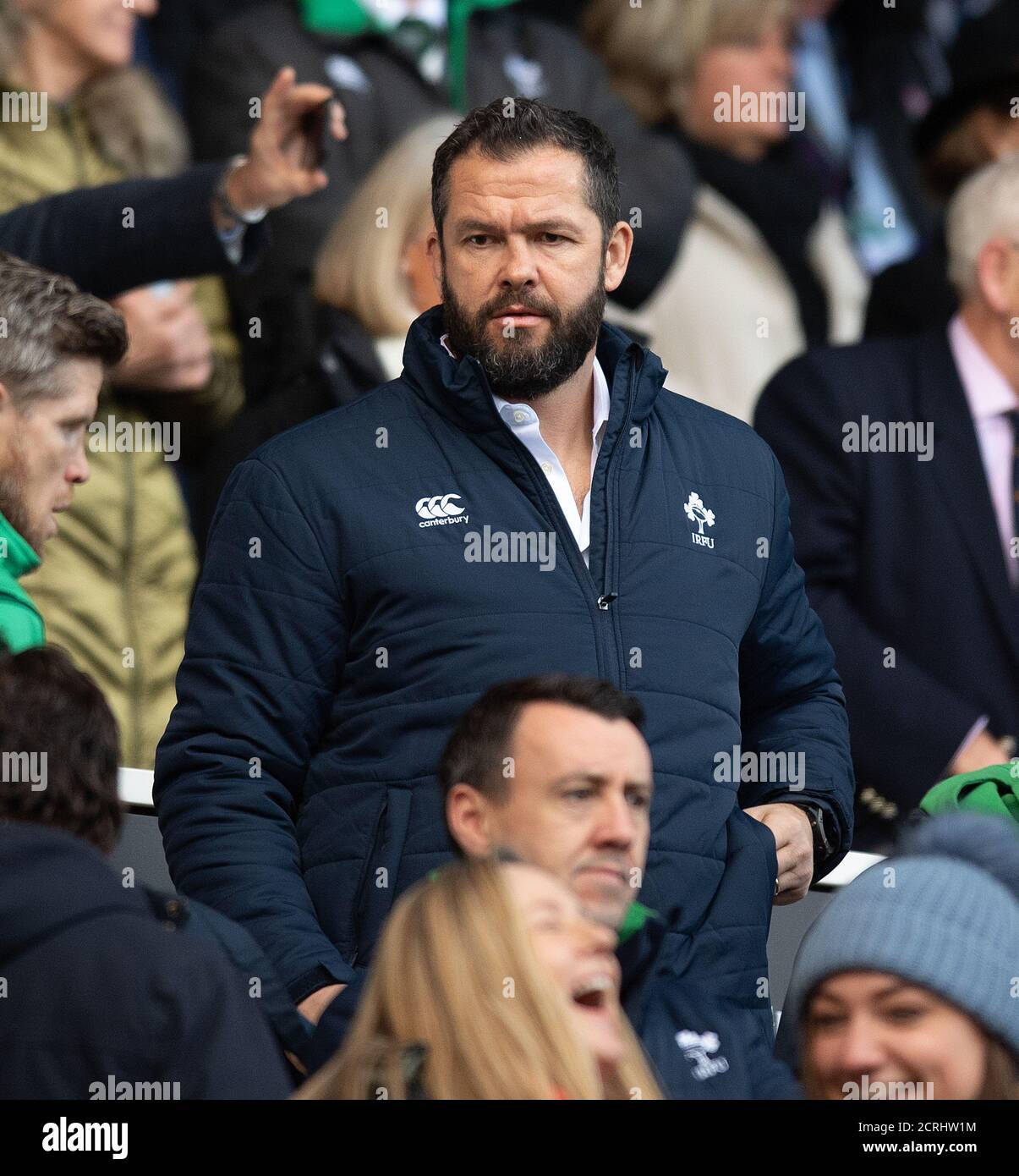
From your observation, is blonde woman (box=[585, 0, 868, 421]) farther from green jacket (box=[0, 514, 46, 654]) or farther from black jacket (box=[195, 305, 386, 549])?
green jacket (box=[0, 514, 46, 654])

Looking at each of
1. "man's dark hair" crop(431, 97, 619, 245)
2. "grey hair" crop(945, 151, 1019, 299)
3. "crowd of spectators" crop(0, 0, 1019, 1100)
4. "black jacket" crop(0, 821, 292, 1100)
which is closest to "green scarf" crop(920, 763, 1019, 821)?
"crowd of spectators" crop(0, 0, 1019, 1100)

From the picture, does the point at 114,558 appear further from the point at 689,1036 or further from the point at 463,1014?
the point at 463,1014

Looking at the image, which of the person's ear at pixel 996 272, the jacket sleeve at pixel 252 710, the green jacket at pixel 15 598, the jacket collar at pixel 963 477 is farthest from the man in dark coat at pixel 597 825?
the person's ear at pixel 996 272

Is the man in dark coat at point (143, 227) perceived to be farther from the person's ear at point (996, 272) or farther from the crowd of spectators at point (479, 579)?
the person's ear at point (996, 272)

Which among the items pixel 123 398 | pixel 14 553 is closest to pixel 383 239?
pixel 123 398

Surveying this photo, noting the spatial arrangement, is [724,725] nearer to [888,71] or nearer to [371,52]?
[371,52]

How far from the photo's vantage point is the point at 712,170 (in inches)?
292

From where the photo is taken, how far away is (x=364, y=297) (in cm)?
620

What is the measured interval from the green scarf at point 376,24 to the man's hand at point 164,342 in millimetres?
916

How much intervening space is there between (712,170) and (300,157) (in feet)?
7.86

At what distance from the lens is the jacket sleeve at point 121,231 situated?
5.46m

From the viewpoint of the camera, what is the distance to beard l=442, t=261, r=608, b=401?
4.28 m
